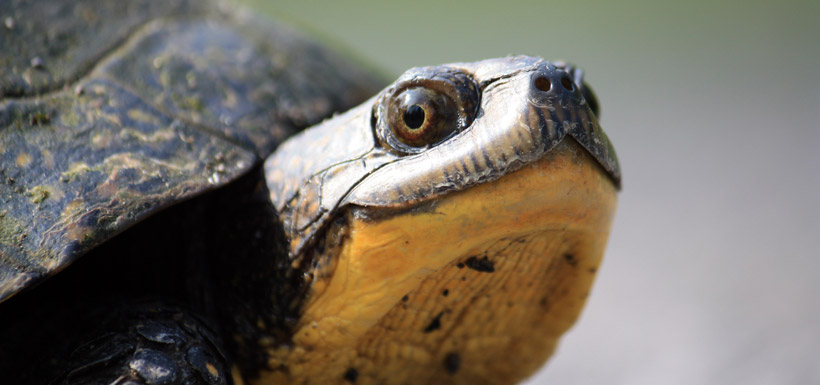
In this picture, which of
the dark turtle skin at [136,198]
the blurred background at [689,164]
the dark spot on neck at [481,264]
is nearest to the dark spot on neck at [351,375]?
the dark turtle skin at [136,198]

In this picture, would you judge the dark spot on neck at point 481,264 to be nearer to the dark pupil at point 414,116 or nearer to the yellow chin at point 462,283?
the yellow chin at point 462,283

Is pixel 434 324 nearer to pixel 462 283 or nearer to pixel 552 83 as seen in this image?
pixel 462 283

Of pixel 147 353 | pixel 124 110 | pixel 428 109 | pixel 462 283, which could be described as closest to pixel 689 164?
pixel 462 283

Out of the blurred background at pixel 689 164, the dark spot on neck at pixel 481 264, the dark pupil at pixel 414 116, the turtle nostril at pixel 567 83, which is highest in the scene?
the turtle nostril at pixel 567 83

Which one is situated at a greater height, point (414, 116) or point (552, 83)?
point (552, 83)

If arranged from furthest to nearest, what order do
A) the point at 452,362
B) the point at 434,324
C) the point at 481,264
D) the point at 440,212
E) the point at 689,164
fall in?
the point at 689,164
the point at 452,362
the point at 434,324
the point at 481,264
the point at 440,212

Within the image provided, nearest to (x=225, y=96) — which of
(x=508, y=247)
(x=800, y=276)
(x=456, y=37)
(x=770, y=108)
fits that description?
(x=508, y=247)

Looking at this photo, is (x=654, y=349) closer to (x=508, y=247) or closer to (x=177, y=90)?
(x=508, y=247)

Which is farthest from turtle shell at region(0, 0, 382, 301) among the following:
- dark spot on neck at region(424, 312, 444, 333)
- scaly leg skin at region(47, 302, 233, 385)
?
dark spot on neck at region(424, 312, 444, 333)
